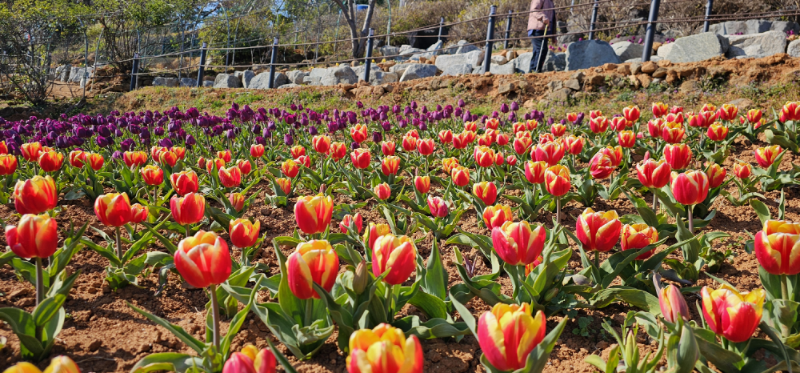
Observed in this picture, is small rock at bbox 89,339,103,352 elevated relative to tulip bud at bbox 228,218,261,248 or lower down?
lower down

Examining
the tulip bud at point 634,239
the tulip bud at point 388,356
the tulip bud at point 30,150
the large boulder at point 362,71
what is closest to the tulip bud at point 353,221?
the tulip bud at point 634,239

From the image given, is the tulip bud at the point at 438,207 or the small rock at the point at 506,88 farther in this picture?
the small rock at the point at 506,88

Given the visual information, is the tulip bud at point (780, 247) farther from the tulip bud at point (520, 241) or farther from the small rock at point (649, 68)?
the small rock at point (649, 68)

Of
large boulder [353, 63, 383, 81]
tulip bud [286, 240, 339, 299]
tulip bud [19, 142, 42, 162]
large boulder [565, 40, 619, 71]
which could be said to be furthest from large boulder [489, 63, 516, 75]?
tulip bud [286, 240, 339, 299]

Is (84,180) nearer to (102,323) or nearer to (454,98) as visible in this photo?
(102,323)

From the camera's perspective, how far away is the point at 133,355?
1610 millimetres

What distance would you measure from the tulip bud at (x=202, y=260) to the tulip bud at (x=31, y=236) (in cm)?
51

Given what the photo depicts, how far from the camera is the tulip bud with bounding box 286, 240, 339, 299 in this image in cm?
128

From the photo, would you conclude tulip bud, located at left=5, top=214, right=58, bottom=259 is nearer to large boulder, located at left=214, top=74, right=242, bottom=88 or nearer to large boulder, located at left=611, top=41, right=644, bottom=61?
large boulder, located at left=611, top=41, right=644, bottom=61

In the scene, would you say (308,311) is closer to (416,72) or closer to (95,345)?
(95,345)

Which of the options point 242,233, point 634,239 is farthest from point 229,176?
point 634,239

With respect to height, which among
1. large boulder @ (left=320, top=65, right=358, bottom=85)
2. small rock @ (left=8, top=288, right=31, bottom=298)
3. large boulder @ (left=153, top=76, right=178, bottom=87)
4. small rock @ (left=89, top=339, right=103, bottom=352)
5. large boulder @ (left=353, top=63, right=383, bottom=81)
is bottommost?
small rock @ (left=8, top=288, right=31, bottom=298)

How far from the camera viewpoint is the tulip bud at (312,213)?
1.79m

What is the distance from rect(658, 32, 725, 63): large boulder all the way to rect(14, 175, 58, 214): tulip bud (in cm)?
949
